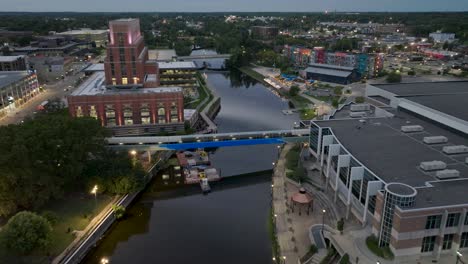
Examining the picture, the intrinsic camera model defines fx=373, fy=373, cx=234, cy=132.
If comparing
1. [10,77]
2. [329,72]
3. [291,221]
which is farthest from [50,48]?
[291,221]

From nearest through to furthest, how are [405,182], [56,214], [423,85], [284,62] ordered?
1. [405,182]
2. [56,214]
3. [423,85]
4. [284,62]

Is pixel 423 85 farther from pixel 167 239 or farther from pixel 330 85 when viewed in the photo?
pixel 167 239

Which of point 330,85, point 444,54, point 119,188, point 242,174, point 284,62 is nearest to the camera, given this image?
point 119,188

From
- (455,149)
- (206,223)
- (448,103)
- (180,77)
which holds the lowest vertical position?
(206,223)

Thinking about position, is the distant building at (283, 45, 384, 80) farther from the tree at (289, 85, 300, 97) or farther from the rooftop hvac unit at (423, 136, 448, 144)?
the rooftop hvac unit at (423, 136, 448, 144)

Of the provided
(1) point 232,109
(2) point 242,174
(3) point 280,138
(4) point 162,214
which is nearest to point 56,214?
(4) point 162,214

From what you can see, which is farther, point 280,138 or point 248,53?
point 248,53

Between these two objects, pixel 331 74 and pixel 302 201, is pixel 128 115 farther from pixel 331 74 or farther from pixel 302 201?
pixel 331 74
